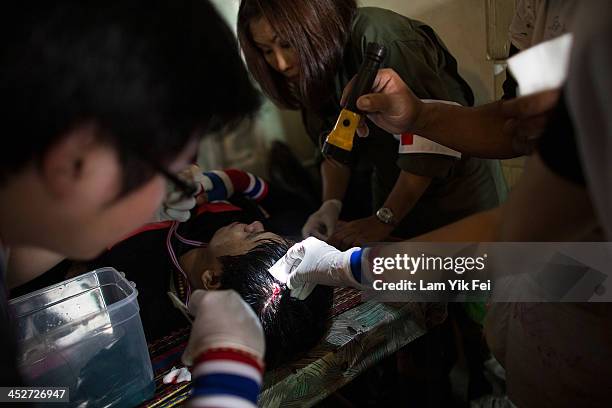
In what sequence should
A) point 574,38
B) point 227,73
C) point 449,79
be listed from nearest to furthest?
point 574,38
point 227,73
point 449,79

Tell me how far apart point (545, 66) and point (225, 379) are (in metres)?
0.46

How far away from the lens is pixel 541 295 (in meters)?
0.77

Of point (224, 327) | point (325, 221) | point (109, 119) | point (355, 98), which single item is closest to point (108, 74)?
point (109, 119)

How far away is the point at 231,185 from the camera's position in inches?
58.6

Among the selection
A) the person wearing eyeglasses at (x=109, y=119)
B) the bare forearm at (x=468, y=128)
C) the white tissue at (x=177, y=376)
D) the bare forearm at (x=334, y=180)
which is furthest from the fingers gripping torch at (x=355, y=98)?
the white tissue at (x=177, y=376)

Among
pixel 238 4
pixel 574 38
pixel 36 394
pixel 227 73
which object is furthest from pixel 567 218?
pixel 238 4

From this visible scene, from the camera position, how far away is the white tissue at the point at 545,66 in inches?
15.3

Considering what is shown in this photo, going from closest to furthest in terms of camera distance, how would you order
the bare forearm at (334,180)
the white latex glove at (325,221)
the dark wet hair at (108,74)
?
the dark wet hair at (108,74) → the white latex glove at (325,221) → the bare forearm at (334,180)

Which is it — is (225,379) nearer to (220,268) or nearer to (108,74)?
(108,74)

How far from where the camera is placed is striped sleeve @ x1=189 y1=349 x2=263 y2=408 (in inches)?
18.2

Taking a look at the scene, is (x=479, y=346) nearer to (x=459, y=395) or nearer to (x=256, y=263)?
(x=459, y=395)

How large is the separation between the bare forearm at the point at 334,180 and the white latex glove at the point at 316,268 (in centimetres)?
44

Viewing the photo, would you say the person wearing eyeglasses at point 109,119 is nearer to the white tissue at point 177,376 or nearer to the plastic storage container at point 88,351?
the plastic storage container at point 88,351

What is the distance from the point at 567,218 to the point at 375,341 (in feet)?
2.01
